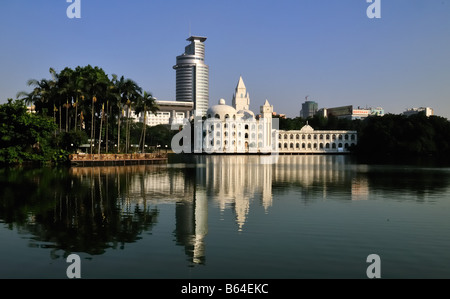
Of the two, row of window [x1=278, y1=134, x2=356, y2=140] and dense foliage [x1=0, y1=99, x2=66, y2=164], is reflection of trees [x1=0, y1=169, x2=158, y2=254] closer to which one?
dense foliage [x1=0, y1=99, x2=66, y2=164]

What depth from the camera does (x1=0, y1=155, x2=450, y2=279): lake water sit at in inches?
501

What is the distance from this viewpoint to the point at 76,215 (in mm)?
20453

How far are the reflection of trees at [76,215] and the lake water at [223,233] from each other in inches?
1.9

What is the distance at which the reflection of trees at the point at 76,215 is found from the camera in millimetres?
15867

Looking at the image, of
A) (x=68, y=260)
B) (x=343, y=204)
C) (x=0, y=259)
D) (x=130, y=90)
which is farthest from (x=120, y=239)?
(x=130, y=90)

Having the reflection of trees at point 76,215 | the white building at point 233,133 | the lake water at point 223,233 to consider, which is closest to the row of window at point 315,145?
the white building at point 233,133

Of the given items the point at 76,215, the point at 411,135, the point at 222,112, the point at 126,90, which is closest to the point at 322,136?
the point at 222,112

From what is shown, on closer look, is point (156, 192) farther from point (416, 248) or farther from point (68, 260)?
point (416, 248)

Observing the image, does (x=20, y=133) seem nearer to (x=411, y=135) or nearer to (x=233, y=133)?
(x=411, y=135)

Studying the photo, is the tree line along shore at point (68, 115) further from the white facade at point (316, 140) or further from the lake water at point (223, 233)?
the white facade at point (316, 140)

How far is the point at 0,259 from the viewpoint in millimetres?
13500

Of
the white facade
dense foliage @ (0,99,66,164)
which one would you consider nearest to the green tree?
dense foliage @ (0,99,66,164)
